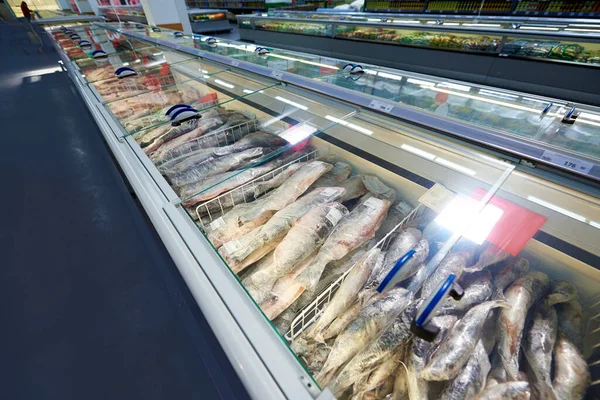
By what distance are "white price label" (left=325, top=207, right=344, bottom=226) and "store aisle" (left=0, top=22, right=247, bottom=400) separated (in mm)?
739

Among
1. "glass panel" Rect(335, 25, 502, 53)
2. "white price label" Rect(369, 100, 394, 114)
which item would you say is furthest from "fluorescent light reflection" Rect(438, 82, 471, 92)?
"glass panel" Rect(335, 25, 502, 53)

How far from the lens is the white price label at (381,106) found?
A: 113 centimetres

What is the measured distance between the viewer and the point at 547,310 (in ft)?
2.25

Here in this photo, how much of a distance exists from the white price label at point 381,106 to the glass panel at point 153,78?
155cm

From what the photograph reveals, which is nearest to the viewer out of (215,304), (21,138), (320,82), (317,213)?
(215,304)

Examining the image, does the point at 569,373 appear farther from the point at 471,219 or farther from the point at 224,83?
the point at 224,83

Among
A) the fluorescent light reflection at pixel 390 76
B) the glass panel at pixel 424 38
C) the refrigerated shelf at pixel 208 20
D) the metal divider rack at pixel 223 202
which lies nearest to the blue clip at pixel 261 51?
the fluorescent light reflection at pixel 390 76

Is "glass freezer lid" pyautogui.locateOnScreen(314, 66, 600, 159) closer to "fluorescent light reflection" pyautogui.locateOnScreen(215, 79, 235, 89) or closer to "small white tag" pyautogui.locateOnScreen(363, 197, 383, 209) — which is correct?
"small white tag" pyautogui.locateOnScreen(363, 197, 383, 209)

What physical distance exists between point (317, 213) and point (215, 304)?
1.66ft

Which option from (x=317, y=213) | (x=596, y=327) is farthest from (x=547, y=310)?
(x=317, y=213)

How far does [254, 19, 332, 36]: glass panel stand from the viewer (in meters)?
5.41

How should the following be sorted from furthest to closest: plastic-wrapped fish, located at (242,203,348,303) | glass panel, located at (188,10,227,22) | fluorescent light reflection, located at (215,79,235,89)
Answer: glass panel, located at (188,10,227,22), fluorescent light reflection, located at (215,79,235,89), plastic-wrapped fish, located at (242,203,348,303)

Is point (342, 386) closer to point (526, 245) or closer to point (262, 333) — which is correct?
point (262, 333)

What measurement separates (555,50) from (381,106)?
355 cm
